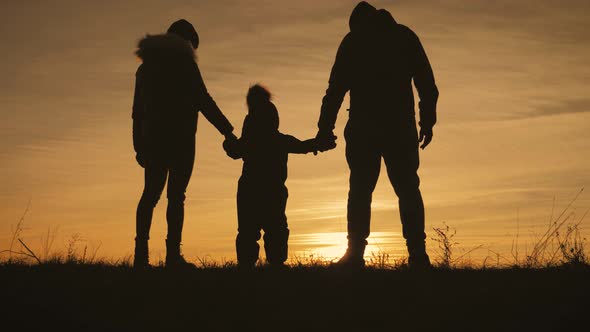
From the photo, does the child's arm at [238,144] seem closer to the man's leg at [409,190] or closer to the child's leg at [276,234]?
the child's leg at [276,234]

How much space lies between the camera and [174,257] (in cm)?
902

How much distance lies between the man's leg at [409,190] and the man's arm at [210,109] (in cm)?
226

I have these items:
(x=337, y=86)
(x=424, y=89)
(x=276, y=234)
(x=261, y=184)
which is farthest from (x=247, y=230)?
(x=424, y=89)

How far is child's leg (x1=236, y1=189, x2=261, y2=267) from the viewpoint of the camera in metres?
9.44

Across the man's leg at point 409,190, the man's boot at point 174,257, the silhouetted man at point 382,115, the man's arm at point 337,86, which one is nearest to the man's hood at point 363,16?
the silhouetted man at point 382,115

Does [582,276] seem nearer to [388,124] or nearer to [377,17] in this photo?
[388,124]

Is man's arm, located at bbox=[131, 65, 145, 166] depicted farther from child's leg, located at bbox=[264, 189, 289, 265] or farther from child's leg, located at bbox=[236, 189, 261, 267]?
child's leg, located at bbox=[264, 189, 289, 265]

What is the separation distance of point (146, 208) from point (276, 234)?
1.77 metres

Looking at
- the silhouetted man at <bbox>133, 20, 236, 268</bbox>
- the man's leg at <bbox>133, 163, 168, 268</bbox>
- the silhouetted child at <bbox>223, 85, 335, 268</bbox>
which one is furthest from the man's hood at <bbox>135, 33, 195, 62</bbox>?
the man's leg at <bbox>133, 163, 168, 268</bbox>

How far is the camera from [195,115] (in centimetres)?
907

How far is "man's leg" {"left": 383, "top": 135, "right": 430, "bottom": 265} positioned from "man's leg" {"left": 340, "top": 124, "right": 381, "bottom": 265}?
19cm

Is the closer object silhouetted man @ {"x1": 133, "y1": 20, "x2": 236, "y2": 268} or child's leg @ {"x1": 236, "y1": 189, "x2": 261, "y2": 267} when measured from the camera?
silhouetted man @ {"x1": 133, "y1": 20, "x2": 236, "y2": 268}

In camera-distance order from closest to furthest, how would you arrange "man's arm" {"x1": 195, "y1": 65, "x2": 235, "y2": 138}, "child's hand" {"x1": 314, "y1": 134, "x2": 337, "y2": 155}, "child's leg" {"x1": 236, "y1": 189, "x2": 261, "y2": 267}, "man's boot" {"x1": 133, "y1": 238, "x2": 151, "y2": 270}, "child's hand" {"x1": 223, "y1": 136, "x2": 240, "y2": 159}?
"man's boot" {"x1": 133, "y1": 238, "x2": 151, "y2": 270} → "child's hand" {"x1": 314, "y1": 134, "x2": 337, "y2": 155} → "man's arm" {"x1": 195, "y1": 65, "x2": 235, "y2": 138} → "child's leg" {"x1": 236, "y1": 189, "x2": 261, "y2": 267} → "child's hand" {"x1": 223, "y1": 136, "x2": 240, "y2": 159}

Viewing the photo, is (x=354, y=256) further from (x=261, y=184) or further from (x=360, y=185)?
(x=261, y=184)
